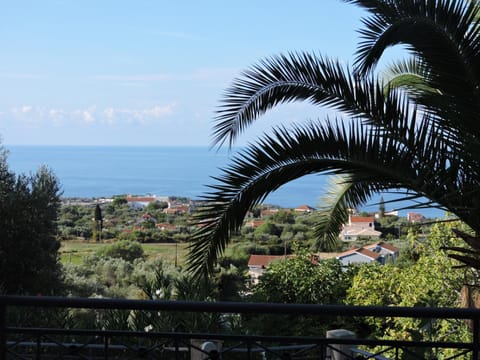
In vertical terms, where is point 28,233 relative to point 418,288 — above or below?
above

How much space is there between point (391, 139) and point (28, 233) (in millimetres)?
10470

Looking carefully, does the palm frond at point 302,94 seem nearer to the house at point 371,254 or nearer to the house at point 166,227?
the house at point 371,254

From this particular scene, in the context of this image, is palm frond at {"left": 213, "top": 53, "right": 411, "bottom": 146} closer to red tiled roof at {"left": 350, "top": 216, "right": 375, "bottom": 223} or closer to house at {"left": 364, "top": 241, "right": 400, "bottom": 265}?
house at {"left": 364, "top": 241, "right": 400, "bottom": 265}

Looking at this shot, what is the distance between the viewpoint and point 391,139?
457cm

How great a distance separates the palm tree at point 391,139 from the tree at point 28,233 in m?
9.44

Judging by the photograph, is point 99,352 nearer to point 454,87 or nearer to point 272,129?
point 272,129

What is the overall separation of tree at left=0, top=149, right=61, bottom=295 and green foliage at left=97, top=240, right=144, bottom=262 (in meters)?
4.63

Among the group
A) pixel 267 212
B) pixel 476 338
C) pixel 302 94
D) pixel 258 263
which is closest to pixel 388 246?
pixel 258 263

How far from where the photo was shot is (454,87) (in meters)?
4.55

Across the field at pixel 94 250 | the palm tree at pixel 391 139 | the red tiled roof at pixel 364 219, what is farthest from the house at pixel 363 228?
the palm tree at pixel 391 139

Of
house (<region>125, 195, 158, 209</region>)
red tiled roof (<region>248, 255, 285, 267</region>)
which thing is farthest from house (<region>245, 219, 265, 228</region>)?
house (<region>125, 195, 158, 209</region>)

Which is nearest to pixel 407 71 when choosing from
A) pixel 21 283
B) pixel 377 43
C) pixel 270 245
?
pixel 377 43

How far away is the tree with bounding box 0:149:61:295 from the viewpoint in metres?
13.0

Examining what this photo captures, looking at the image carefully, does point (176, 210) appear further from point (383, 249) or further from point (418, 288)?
point (418, 288)
